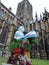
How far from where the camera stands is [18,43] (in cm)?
566

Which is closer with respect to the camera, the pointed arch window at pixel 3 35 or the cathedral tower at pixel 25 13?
the pointed arch window at pixel 3 35

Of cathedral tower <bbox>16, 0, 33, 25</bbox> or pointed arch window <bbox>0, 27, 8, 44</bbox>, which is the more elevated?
cathedral tower <bbox>16, 0, 33, 25</bbox>

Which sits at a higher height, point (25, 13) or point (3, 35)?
point (25, 13)

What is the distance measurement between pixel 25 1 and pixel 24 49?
141 ft

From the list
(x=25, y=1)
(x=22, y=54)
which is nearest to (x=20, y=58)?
(x=22, y=54)

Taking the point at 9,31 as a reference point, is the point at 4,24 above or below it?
above

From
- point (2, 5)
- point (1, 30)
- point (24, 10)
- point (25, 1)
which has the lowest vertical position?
point (1, 30)

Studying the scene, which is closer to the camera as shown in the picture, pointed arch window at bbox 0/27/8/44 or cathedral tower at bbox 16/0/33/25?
pointed arch window at bbox 0/27/8/44

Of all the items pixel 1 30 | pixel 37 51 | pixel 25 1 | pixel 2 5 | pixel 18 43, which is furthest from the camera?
pixel 25 1

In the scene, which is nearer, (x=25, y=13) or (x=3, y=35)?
(x=3, y=35)

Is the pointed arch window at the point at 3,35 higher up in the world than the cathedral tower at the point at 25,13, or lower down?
lower down

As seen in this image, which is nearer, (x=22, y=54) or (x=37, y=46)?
(x=22, y=54)

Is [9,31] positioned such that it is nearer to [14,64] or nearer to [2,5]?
[2,5]

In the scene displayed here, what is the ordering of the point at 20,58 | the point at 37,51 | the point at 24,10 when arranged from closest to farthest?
the point at 20,58, the point at 37,51, the point at 24,10
